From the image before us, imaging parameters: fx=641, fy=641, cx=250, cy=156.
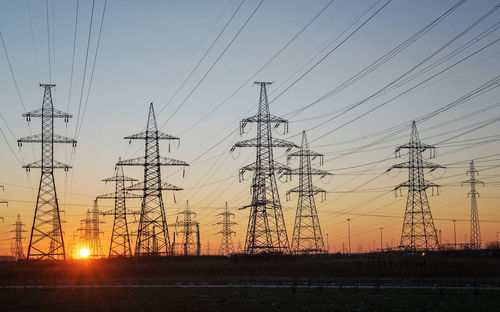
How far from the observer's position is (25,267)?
7400 centimetres

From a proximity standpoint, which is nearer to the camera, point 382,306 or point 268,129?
point 382,306

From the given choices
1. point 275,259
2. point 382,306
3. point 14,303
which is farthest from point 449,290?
point 275,259

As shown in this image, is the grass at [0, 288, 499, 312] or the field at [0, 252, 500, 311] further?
the field at [0, 252, 500, 311]

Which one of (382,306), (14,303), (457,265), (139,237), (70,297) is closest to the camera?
(382,306)

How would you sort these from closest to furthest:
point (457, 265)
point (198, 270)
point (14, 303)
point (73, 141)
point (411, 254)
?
point (14, 303) < point (457, 265) < point (198, 270) < point (73, 141) < point (411, 254)

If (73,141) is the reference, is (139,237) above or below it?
below

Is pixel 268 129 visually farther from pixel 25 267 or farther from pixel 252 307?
pixel 252 307

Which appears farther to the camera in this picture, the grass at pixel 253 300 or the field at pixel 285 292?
the field at pixel 285 292

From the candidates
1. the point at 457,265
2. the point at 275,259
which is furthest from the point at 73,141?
the point at 457,265

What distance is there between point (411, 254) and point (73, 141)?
50728 millimetres

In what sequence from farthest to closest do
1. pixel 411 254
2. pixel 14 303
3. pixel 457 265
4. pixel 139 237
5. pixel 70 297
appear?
1. pixel 411 254
2. pixel 139 237
3. pixel 457 265
4. pixel 70 297
5. pixel 14 303

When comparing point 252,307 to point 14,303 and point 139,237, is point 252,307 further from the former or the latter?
point 139,237

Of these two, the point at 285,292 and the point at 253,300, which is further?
the point at 285,292

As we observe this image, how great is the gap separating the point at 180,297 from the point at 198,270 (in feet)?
111
